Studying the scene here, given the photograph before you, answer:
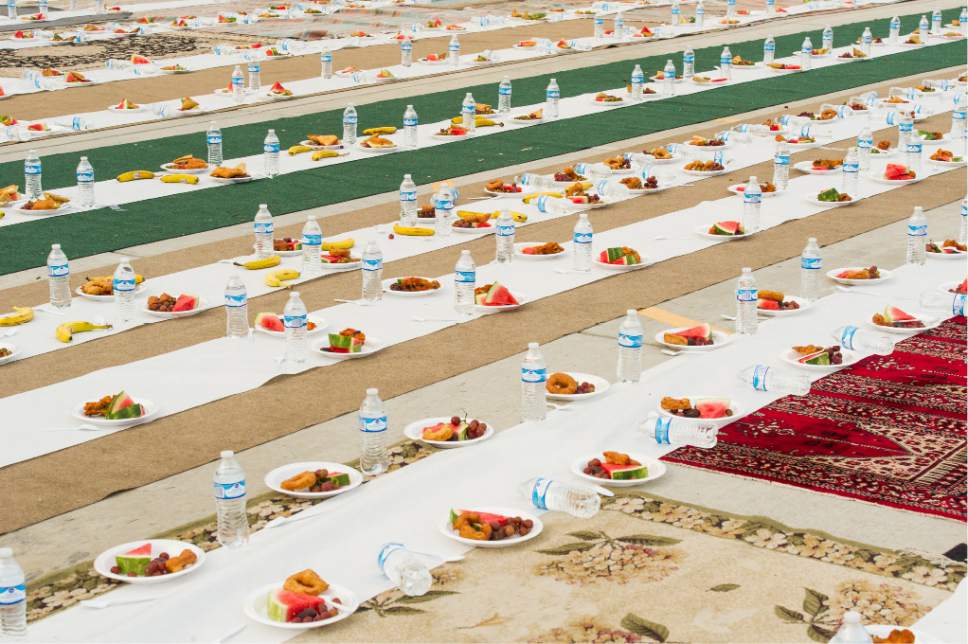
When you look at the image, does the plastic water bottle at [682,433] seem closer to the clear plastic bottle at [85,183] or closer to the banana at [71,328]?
the banana at [71,328]

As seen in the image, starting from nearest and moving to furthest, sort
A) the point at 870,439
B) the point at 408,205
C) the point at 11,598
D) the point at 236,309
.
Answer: the point at 11,598
the point at 870,439
the point at 236,309
the point at 408,205

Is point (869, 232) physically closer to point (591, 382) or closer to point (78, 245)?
point (591, 382)

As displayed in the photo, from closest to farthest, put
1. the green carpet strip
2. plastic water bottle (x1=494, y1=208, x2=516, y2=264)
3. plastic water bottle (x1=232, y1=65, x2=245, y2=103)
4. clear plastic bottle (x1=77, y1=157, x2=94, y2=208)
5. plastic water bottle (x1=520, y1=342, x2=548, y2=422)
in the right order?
plastic water bottle (x1=520, y1=342, x2=548, y2=422) < plastic water bottle (x1=494, y1=208, x2=516, y2=264) < the green carpet strip < clear plastic bottle (x1=77, y1=157, x2=94, y2=208) < plastic water bottle (x1=232, y1=65, x2=245, y2=103)

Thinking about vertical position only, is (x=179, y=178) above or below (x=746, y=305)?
below

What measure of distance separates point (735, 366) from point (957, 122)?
28.9 feet

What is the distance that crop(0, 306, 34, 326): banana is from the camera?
10047 mm

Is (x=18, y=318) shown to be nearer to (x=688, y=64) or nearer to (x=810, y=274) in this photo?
(x=810, y=274)

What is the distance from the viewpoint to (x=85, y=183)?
43.9ft

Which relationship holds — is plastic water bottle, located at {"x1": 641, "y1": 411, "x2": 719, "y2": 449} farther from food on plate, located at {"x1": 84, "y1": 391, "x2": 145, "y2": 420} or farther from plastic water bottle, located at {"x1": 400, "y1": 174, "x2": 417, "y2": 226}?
plastic water bottle, located at {"x1": 400, "y1": 174, "x2": 417, "y2": 226}

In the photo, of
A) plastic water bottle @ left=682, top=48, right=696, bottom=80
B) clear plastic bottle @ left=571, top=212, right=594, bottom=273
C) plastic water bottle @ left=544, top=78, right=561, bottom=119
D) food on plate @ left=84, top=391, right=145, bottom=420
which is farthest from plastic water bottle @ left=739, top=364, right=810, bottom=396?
plastic water bottle @ left=682, top=48, right=696, bottom=80

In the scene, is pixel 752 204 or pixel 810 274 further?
pixel 752 204

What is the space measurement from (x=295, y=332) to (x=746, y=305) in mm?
2727

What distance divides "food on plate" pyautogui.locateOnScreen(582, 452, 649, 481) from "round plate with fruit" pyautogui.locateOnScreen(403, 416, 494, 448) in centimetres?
67

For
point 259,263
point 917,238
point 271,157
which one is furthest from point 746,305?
point 271,157
